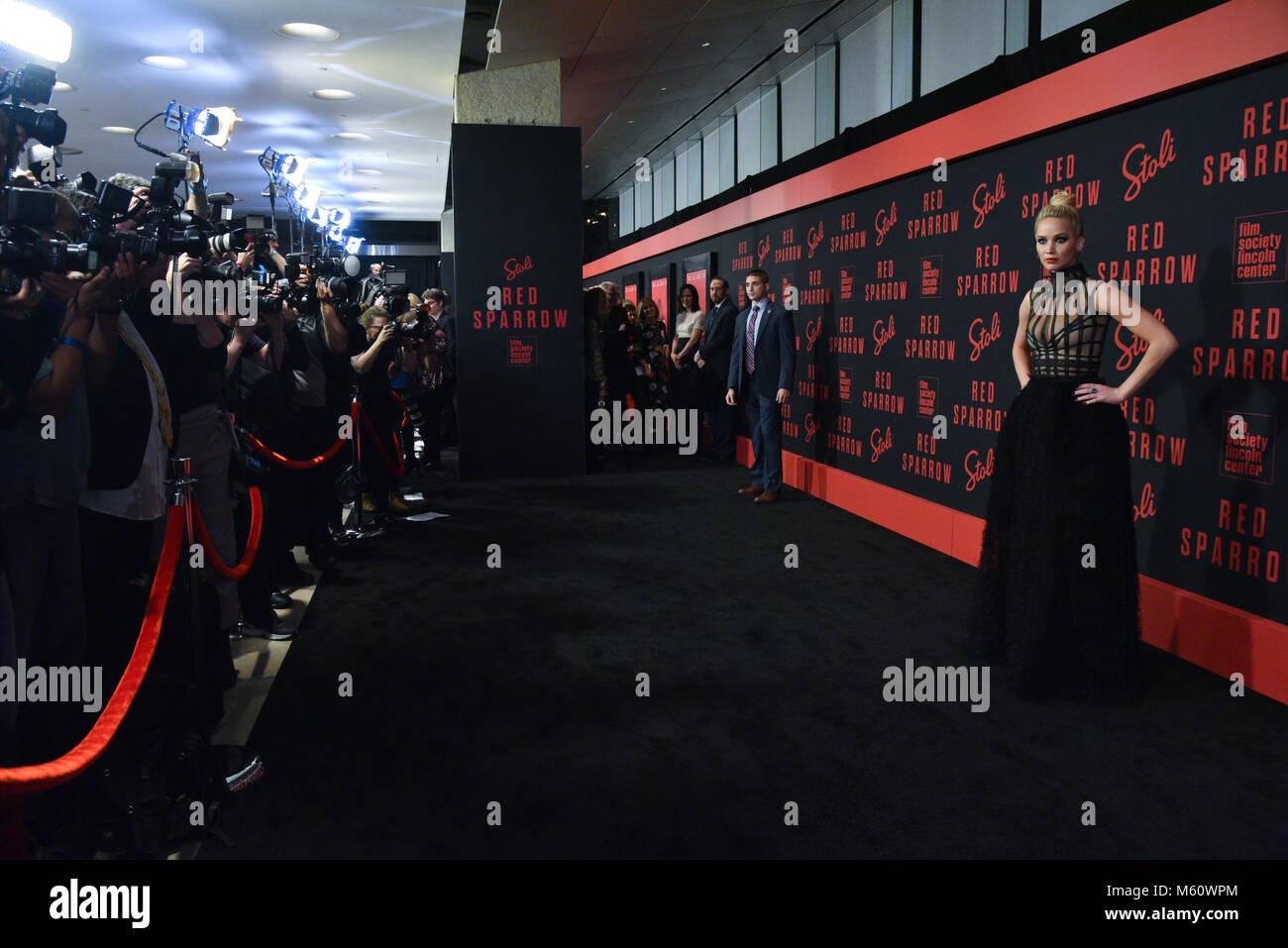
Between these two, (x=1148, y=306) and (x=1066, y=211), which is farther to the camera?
(x=1148, y=306)

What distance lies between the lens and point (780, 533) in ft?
20.2

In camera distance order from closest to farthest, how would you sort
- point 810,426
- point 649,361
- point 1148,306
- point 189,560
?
point 189,560 < point 1148,306 < point 810,426 < point 649,361

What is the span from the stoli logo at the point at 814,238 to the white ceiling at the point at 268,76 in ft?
10.1

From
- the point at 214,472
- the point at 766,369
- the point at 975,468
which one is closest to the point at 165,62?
the point at 766,369

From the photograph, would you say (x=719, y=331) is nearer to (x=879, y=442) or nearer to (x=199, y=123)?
(x=879, y=442)

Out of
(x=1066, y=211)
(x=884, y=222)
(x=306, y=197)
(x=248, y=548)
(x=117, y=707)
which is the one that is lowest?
(x=117, y=707)

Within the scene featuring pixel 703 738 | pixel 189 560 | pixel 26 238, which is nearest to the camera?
pixel 26 238

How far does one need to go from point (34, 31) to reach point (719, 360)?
7.05 metres

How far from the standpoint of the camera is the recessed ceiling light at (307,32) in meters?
7.34

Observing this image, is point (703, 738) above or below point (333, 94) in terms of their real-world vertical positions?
below

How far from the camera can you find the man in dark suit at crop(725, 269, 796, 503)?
6.95 m

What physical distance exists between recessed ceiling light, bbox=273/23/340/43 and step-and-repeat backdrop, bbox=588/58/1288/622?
14.4ft

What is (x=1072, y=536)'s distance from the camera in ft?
10.7

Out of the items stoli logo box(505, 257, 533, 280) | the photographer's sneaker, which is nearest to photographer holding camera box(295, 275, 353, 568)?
the photographer's sneaker
